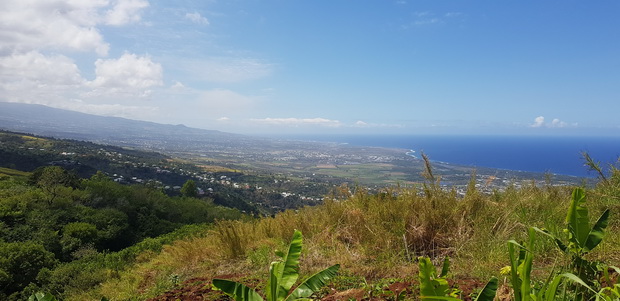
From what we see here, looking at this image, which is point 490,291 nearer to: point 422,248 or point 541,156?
point 422,248

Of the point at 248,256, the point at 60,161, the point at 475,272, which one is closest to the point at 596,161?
the point at 475,272

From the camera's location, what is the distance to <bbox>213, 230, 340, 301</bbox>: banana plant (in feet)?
5.35

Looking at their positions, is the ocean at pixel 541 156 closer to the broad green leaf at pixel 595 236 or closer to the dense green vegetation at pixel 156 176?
the broad green leaf at pixel 595 236

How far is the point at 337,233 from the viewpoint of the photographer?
429 centimetres

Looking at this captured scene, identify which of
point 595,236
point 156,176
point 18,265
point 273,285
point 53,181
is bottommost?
point 156,176

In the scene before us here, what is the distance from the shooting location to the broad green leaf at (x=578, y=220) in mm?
1532

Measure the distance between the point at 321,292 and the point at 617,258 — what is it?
2.61 metres

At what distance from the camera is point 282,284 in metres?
1.78

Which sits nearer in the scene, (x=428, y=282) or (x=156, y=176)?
(x=428, y=282)

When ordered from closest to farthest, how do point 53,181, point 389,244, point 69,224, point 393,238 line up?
point 389,244 < point 393,238 < point 69,224 < point 53,181

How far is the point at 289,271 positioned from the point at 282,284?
0.29 feet

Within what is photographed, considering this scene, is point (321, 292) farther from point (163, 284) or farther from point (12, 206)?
point (12, 206)

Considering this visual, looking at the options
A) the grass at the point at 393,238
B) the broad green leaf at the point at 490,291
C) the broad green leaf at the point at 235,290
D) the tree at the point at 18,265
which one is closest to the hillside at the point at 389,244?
the grass at the point at 393,238

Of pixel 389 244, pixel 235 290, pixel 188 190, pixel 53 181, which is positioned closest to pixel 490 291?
pixel 235 290
